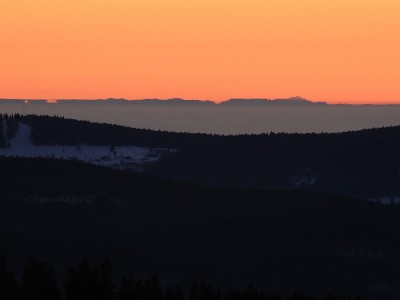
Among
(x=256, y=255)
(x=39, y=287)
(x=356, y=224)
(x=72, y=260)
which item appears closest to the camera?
(x=39, y=287)

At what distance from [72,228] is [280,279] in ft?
93.6

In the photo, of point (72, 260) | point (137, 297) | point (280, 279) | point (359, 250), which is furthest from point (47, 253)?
point (137, 297)

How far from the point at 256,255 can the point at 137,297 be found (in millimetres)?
57835

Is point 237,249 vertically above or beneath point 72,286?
beneath

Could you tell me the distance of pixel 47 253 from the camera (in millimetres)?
174125

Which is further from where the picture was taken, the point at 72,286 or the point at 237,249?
the point at 237,249

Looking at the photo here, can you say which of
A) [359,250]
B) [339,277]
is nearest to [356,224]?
[359,250]

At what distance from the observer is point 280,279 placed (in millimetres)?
173250

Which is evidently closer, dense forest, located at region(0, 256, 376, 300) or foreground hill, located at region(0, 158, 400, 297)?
dense forest, located at region(0, 256, 376, 300)

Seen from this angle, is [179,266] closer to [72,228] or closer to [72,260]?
[72,260]

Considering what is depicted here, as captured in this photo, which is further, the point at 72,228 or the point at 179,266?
the point at 72,228

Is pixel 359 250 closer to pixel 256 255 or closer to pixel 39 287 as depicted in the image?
pixel 256 255

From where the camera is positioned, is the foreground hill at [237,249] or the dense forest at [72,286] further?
the foreground hill at [237,249]

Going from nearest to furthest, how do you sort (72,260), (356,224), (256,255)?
(72,260) → (256,255) → (356,224)
